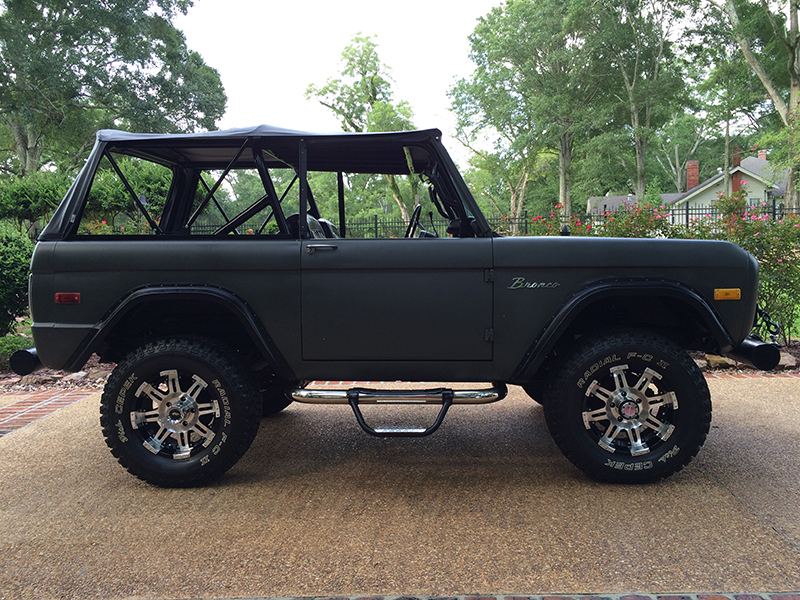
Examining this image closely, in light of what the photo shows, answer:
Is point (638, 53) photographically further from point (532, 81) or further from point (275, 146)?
point (275, 146)

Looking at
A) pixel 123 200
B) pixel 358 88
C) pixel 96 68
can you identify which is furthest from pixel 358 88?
pixel 123 200

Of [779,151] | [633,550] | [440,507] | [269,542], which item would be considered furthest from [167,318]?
[779,151]

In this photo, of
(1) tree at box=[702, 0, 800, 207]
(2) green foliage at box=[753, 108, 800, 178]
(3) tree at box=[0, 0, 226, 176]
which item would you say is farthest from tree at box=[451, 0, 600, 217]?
(3) tree at box=[0, 0, 226, 176]

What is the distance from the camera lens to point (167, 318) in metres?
3.45

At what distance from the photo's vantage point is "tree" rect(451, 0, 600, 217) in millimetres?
32000

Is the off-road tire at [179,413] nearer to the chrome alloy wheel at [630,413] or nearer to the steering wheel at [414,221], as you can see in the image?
the steering wheel at [414,221]

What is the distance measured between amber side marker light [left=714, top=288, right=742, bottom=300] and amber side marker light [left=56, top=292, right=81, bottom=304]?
12.2 ft

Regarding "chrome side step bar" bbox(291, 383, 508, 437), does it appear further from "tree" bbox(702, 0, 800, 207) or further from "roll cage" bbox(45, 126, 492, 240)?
"tree" bbox(702, 0, 800, 207)

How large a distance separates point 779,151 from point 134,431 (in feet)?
95.7

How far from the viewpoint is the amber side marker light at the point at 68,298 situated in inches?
124

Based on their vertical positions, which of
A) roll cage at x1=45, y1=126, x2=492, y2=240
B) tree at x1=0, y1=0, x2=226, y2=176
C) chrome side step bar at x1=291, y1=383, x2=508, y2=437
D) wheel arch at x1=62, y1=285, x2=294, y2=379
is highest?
tree at x1=0, y1=0, x2=226, y2=176

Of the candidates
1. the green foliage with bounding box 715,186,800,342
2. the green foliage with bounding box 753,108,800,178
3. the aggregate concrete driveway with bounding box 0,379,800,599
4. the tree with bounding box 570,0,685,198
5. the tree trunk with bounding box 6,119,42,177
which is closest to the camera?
the aggregate concrete driveway with bounding box 0,379,800,599

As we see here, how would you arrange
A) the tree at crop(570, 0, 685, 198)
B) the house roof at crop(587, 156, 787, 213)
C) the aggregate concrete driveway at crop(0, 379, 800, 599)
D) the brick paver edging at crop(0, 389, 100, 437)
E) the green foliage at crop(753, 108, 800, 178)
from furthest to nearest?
the house roof at crop(587, 156, 787, 213) → the tree at crop(570, 0, 685, 198) → the green foliage at crop(753, 108, 800, 178) → the brick paver edging at crop(0, 389, 100, 437) → the aggregate concrete driveway at crop(0, 379, 800, 599)

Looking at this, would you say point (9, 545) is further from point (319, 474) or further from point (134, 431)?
point (319, 474)
